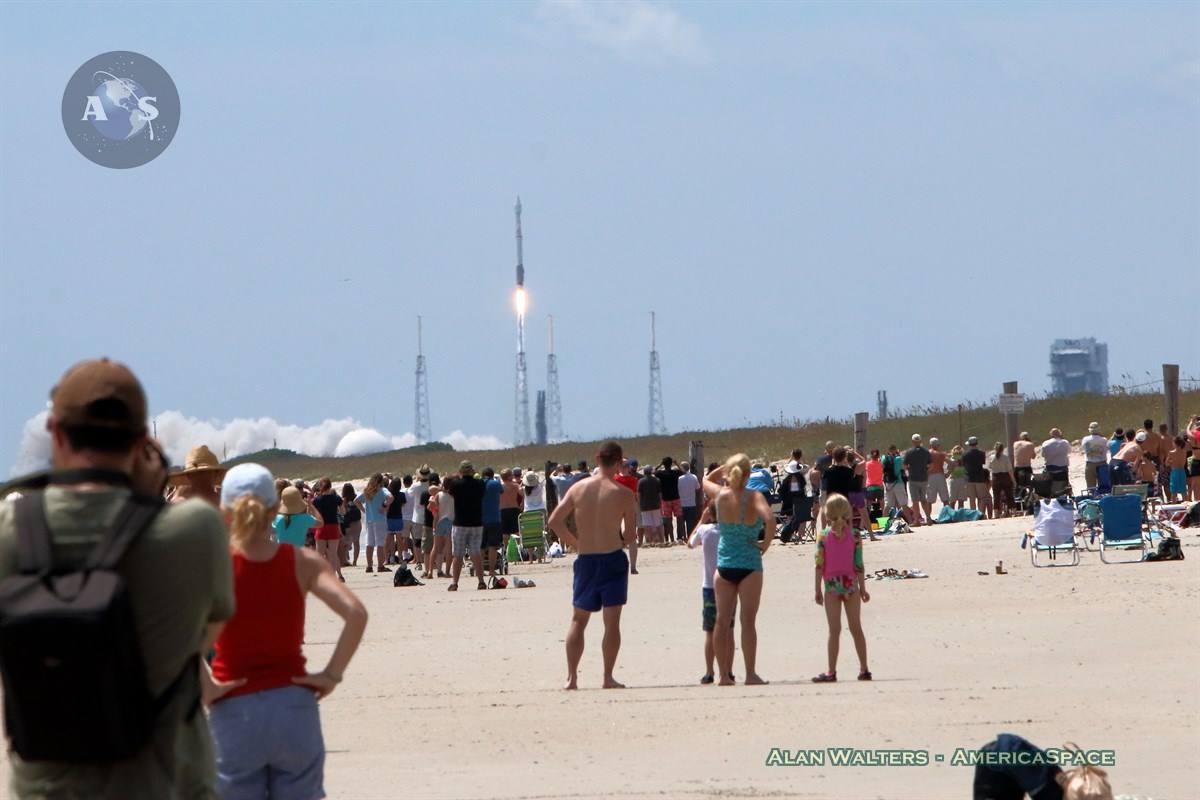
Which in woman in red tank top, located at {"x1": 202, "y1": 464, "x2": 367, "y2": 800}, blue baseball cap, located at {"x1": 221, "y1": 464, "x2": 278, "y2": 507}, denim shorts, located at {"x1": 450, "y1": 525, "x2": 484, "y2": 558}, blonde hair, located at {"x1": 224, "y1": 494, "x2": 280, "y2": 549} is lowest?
denim shorts, located at {"x1": 450, "y1": 525, "x2": 484, "y2": 558}

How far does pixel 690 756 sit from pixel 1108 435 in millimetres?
40348

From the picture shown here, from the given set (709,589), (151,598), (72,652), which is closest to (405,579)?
(709,589)

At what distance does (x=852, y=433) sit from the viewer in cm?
6062

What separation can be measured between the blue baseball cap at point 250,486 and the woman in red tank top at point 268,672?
5 cm

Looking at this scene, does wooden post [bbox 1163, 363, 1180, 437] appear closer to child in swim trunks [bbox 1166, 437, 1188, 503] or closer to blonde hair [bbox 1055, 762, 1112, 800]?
child in swim trunks [bbox 1166, 437, 1188, 503]

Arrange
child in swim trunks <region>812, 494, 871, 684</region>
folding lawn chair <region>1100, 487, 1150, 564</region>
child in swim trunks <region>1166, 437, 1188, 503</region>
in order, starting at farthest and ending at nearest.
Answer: child in swim trunks <region>1166, 437, 1188, 503</region> < folding lawn chair <region>1100, 487, 1150, 564</region> < child in swim trunks <region>812, 494, 871, 684</region>

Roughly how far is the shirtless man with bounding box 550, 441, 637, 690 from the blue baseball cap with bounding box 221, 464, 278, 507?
672 centimetres

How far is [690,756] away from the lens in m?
9.24

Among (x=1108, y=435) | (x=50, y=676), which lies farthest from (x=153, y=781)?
(x=1108, y=435)

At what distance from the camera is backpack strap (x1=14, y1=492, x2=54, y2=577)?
11.9 ft

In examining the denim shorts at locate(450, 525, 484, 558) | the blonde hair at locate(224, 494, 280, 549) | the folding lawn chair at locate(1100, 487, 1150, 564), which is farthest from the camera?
the denim shorts at locate(450, 525, 484, 558)

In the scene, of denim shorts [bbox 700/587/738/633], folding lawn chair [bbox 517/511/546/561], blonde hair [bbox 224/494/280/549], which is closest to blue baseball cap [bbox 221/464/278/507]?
blonde hair [bbox 224/494/280/549]

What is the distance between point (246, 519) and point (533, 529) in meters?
24.4

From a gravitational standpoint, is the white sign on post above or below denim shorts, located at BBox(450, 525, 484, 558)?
above
